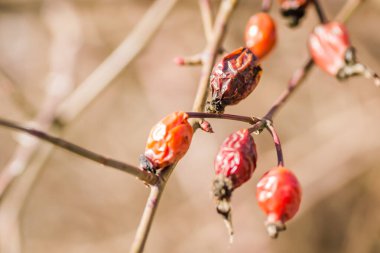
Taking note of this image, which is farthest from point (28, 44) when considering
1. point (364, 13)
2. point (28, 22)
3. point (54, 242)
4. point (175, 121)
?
point (175, 121)

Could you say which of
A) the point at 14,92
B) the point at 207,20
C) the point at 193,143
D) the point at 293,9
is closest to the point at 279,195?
the point at 207,20

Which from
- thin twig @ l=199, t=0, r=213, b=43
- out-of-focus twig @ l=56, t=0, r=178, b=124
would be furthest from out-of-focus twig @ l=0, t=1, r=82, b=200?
thin twig @ l=199, t=0, r=213, b=43

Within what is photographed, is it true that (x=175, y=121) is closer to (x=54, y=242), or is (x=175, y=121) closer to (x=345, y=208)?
(x=345, y=208)

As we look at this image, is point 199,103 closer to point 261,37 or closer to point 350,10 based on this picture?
point 261,37

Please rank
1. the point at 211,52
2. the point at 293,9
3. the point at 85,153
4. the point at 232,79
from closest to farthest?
the point at 85,153 → the point at 232,79 → the point at 211,52 → the point at 293,9

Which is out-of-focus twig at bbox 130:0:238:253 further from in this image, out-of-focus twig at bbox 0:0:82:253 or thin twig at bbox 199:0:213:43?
out-of-focus twig at bbox 0:0:82:253

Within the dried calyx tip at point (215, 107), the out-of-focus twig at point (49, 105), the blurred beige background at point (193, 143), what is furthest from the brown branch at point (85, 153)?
the blurred beige background at point (193, 143)
